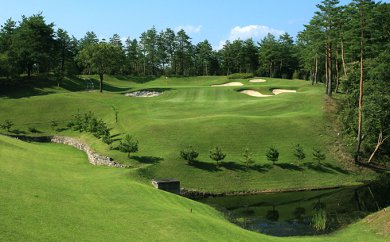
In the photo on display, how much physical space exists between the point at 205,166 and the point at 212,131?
7.72 metres

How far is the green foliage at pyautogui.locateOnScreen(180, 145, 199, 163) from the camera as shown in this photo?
3944cm

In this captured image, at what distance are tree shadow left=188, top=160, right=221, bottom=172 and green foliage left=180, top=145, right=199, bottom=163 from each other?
20.7 inches

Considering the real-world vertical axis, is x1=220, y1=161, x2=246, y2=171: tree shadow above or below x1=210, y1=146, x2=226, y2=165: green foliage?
below

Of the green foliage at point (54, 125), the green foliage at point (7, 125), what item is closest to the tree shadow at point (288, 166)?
the green foliage at point (54, 125)

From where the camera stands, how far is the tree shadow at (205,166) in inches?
1561

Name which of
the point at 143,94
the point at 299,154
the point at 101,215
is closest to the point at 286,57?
the point at 143,94

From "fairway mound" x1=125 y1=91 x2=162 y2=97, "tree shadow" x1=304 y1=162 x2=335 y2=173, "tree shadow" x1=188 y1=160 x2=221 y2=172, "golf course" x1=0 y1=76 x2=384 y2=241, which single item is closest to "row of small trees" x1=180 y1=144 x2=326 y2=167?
"tree shadow" x1=188 y1=160 x2=221 y2=172

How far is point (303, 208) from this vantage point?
32406 mm

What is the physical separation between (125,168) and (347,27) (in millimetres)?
36745

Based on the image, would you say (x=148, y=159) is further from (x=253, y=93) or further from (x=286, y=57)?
(x=286, y=57)

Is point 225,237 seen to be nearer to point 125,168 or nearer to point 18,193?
point 18,193

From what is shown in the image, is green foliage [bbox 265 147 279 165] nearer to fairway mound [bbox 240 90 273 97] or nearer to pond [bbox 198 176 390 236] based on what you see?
pond [bbox 198 176 390 236]

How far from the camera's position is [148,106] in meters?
63.5

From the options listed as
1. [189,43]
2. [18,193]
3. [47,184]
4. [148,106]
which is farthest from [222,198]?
[189,43]
